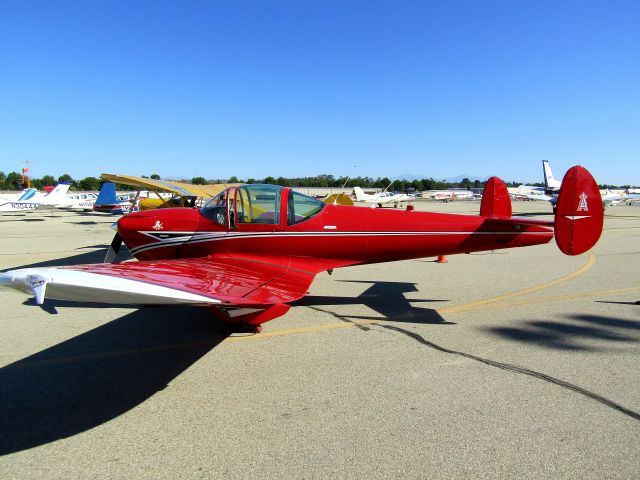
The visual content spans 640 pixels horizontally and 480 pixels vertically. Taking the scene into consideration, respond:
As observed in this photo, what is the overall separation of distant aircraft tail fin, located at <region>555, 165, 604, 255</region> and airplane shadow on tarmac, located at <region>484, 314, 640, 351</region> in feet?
3.47

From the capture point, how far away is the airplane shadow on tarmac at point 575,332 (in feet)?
16.1

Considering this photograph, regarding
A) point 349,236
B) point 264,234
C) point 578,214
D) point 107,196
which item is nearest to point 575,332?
point 578,214

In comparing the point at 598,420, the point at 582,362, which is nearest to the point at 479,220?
the point at 582,362

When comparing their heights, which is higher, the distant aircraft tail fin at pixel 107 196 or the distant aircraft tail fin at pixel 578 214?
the distant aircraft tail fin at pixel 107 196

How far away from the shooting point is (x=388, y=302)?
6.93 m

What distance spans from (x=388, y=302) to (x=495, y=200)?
237 cm

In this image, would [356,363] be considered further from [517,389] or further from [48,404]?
[48,404]

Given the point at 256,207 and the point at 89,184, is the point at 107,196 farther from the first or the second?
the point at 89,184

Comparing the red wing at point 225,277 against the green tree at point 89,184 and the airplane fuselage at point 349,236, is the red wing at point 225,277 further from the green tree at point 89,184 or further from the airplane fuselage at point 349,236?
the green tree at point 89,184

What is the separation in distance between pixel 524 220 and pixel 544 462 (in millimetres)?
3990

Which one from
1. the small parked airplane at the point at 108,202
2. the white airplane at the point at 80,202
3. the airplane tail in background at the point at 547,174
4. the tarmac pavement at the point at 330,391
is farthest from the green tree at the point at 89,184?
the tarmac pavement at the point at 330,391

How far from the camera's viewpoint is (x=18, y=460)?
9.20ft

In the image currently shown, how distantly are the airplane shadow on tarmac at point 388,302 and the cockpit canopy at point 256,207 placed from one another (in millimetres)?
1672

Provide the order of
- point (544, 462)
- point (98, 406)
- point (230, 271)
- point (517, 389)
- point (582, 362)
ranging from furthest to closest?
point (230, 271), point (582, 362), point (517, 389), point (98, 406), point (544, 462)
